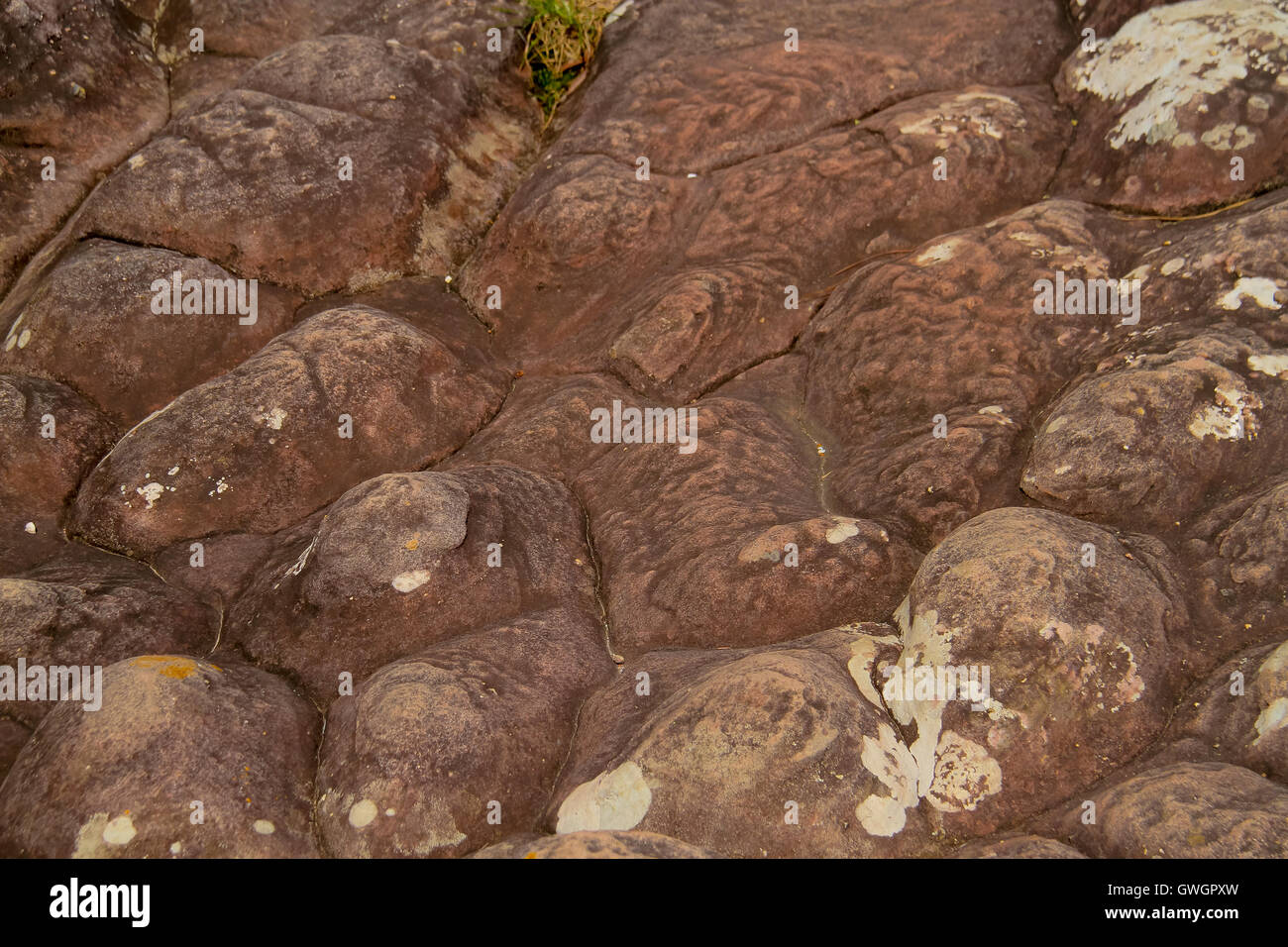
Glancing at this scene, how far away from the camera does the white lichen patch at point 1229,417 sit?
337cm

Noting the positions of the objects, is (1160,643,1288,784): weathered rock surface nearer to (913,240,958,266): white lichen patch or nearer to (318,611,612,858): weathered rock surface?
(318,611,612,858): weathered rock surface

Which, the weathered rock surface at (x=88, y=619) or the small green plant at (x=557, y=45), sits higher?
the small green plant at (x=557, y=45)

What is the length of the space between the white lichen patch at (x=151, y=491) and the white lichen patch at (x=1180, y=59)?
4.73 m

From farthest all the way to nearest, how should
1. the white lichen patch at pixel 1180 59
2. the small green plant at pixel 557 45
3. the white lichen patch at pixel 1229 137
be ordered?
the small green plant at pixel 557 45, the white lichen patch at pixel 1180 59, the white lichen patch at pixel 1229 137

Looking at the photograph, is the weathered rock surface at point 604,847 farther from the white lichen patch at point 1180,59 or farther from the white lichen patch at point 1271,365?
the white lichen patch at point 1180,59

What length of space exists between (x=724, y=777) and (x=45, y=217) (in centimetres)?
509

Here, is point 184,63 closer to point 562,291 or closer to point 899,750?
point 562,291

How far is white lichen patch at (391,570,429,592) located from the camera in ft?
11.5

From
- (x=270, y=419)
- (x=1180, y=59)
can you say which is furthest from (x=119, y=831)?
(x=1180, y=59)

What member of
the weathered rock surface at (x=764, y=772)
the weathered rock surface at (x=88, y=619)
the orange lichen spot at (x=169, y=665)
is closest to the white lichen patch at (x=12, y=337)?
the weathered rock surface at (x=88, y=619)

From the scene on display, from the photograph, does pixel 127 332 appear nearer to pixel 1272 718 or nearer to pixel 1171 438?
pixel 1171 438

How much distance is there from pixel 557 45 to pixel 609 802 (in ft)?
16.4

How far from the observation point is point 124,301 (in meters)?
4.75
